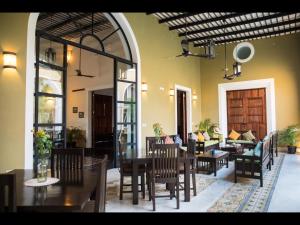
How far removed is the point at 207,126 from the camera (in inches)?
384

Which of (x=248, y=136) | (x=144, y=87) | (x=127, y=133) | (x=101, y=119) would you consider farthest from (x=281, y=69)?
(x=101, y=119)

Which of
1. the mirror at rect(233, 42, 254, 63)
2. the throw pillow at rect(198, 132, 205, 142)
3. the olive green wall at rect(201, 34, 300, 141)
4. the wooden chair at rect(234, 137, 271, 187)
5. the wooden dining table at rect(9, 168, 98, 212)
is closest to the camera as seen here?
the wooden dining table at rect(9, 168, 98, 212)

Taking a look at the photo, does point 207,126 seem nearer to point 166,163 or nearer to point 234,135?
point 234,135

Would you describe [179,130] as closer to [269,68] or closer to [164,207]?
[269,68]

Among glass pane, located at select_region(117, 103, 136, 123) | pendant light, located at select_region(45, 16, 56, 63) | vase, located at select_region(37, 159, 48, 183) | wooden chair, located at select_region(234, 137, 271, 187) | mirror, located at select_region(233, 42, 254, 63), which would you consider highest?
mirror, located at select_region(233, 42, 254, 63)

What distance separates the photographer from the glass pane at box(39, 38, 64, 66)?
4.26 meters

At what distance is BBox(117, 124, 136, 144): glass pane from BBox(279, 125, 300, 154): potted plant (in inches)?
225

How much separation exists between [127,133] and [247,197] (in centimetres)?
361

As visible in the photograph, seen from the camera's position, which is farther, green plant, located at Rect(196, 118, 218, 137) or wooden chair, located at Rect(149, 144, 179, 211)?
green plant, located at Rect(196, 118, 218, 137)

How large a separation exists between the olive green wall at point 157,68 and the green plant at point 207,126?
174 cm

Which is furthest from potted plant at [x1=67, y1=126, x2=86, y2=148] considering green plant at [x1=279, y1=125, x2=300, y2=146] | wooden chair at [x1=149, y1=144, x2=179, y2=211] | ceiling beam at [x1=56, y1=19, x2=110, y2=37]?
green plant at [x1=279, y1=125, x2=300, y2=146]

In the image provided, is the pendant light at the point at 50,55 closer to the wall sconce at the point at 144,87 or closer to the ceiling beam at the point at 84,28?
the ceiling beam at the point at 84,28

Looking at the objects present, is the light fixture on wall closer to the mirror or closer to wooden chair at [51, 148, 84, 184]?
wooden chair at [51, 148, 84, 184]
